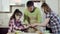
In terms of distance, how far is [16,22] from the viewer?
1.10 meters

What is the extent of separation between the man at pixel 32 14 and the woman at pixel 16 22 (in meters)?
0.06

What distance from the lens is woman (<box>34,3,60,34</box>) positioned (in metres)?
1.06

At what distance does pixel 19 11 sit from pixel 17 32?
21 cm

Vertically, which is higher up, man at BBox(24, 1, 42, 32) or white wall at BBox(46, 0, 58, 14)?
white wall at BBox(46, 0, 58, 14)

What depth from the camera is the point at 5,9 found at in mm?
1115

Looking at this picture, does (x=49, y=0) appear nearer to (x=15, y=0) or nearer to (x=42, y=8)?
(x=42, y=8)

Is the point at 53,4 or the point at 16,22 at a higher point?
the point at 53,4

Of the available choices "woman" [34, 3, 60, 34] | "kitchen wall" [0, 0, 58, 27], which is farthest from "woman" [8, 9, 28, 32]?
"woman" [34, 3, 60, 34]

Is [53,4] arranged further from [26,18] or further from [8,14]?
[8,14]

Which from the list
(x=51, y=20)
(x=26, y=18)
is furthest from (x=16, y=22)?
(x=51, y=20)

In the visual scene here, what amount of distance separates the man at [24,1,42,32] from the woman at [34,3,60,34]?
63mm

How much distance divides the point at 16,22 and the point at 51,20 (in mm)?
347

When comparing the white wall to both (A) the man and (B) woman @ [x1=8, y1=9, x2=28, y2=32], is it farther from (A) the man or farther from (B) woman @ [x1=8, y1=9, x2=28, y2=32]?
(B) woman @ [x1=8, y1=9, x2=28, y2=32]

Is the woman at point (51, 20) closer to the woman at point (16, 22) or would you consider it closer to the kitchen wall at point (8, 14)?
the kitchen wall at point (8, 14)
